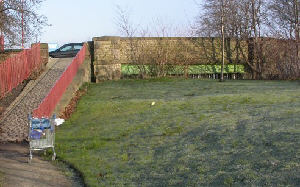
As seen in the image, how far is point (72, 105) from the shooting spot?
17844 millimetres

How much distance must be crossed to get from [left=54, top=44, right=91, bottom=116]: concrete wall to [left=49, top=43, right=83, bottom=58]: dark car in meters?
2.89

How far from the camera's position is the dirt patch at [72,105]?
53.4 feet

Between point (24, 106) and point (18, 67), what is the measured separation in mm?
3951

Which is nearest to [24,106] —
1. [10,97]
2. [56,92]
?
[56,92]

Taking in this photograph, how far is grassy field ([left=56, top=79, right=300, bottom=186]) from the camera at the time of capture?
25.9 ft

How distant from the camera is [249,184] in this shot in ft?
23.3

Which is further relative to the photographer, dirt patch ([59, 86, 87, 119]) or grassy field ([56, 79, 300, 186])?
dirt patch ([59, 86, 87, 119])

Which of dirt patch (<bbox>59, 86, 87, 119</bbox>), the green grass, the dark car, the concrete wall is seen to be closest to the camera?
dirt patch (<bbox>59, 86, 87, 119</bbox>)

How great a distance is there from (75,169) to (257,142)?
3.79 metres

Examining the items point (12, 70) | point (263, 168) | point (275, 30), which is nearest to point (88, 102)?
point (12, 70)

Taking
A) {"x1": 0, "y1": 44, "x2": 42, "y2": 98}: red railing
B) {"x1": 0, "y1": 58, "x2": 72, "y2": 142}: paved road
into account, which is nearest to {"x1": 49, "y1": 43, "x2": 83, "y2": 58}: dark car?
{"x1": 0, "y1": 58, "x2": 72, "y2": 142}: paved road

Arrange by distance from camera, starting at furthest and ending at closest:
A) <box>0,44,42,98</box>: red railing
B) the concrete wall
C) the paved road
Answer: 1. <box>0,44,42,98</box>: red railing
2. the concrete wall
3. the paved road

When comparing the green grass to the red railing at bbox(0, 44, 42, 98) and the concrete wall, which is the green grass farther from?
the red railing at bbox(0, 44, 42, 98)

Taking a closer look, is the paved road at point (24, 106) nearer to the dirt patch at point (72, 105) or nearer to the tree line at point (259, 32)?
the dirt patch at point (72, 105)
